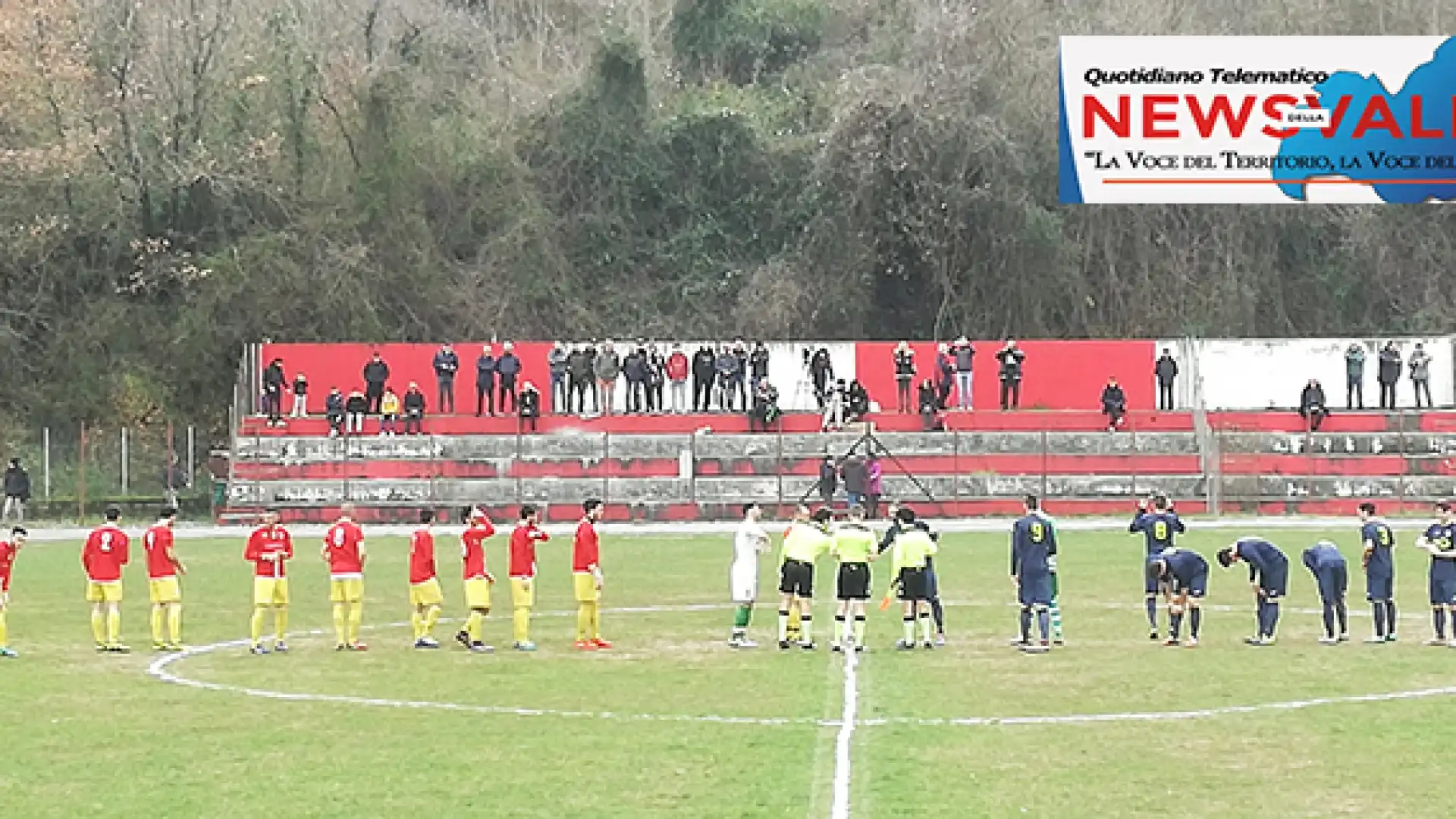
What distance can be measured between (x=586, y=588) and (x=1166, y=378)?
33.2m

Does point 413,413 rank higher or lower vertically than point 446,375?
lower

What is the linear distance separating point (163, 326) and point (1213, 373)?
33.7 metres

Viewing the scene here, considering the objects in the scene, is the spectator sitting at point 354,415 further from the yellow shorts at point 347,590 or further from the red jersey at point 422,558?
the red jersey at point 422,558

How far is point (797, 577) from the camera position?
995 inches

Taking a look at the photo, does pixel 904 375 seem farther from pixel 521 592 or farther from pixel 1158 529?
pixel 521 592

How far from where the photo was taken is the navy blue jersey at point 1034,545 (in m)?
24.5

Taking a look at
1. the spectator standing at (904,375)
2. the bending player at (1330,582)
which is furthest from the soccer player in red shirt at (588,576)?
the spectator standing at (904,375)

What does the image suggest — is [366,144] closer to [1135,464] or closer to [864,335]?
[864,335]

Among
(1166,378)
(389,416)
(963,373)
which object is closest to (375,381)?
(389,416)

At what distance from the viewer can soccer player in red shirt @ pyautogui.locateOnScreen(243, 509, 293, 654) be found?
25.3 metres

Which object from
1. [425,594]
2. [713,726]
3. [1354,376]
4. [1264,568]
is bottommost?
[713,726]

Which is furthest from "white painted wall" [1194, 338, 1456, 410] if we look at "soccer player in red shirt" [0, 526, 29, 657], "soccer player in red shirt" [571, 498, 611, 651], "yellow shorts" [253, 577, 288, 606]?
"soccer player in red shirt" [0, 526, 29, 657]

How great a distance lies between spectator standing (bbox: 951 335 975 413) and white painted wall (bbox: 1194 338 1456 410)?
21.0 feet

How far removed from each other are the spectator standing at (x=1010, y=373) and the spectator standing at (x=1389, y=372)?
10.1 metres
